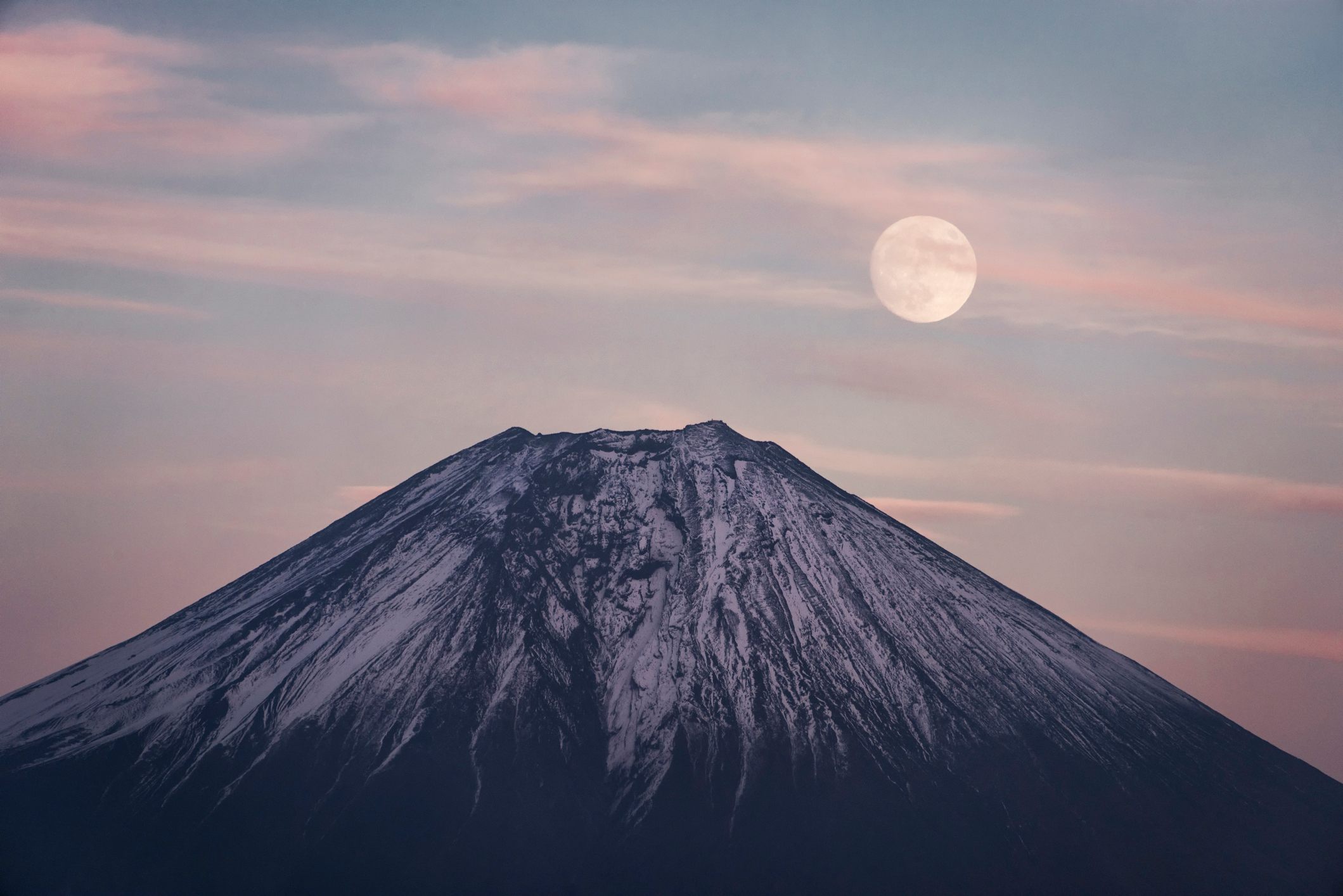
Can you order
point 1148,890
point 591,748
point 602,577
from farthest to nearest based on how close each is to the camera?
1. point 602,577
2. point 591,748
3. point 1148,890

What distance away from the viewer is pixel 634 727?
161m

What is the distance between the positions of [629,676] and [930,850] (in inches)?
1449

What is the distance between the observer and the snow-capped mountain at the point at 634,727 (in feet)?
485

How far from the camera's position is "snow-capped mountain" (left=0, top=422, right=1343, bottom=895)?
14775 cm

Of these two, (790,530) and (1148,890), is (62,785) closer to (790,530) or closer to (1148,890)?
(790,530)

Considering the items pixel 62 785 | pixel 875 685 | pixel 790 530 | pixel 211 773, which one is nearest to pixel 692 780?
pixel 875 685

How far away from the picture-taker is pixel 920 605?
177m

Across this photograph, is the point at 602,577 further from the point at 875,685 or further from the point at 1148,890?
the point at 1148,890

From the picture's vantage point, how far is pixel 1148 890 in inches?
5837

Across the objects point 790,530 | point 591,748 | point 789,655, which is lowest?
point 591,748

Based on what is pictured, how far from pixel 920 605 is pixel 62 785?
9380 cm

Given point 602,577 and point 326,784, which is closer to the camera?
point 326,784

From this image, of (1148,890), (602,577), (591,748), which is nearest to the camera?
(1148,890)

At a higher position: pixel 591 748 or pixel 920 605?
pixel 920 605
